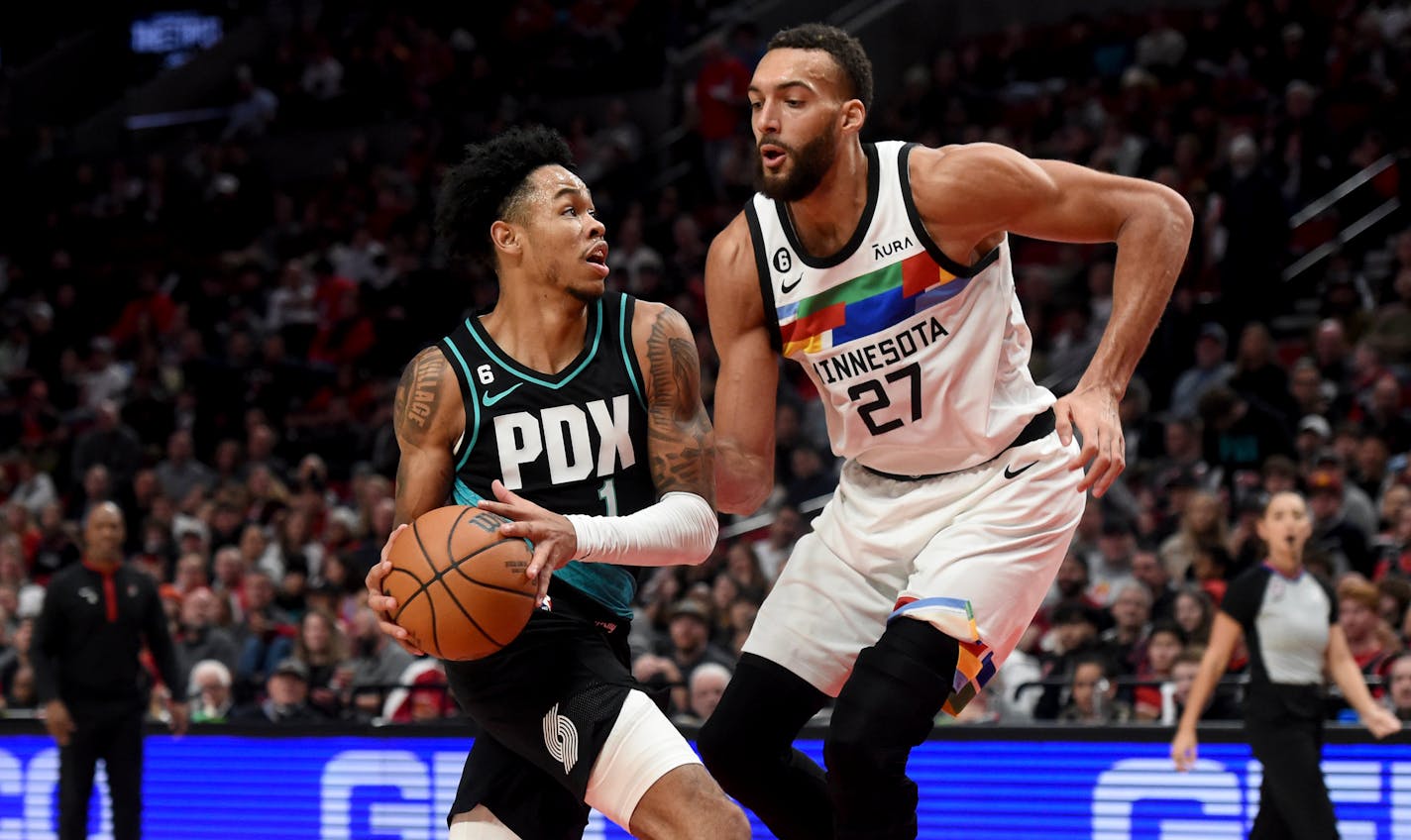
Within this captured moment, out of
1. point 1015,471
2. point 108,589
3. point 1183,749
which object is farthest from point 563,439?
point 108,589

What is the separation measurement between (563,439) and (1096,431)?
1.31 meters

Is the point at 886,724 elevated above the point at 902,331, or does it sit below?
below

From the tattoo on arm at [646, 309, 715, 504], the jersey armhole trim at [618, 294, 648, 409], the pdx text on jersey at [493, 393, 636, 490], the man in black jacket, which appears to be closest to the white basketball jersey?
the tattoo on arm at [646, 309, 715, 504]

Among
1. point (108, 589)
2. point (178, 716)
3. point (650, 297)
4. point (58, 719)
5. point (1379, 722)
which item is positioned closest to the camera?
point (1379, 722)

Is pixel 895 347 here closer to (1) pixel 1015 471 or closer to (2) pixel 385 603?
(1) pixel 1015 471

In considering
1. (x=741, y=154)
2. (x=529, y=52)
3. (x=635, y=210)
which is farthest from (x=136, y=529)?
(x=529, y=52)

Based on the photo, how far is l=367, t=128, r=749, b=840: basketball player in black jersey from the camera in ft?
13.5

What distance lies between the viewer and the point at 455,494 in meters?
4.43

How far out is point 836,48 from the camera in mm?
4422

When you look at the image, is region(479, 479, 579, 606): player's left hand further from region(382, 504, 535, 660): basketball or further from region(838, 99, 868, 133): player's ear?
region(838, 99, 868, 133): player's ear

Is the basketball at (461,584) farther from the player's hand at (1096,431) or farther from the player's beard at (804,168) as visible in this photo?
the player's hand at (1096,431)

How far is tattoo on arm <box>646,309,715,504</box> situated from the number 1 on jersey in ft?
0.38

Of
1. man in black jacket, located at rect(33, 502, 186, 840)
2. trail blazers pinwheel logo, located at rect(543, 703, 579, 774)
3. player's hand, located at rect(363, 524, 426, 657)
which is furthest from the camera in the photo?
man in black jacket, located at rect(33, 502, 186, 840)

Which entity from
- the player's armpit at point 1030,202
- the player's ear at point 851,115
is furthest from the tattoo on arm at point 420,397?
the player's armpit at point 1030,202
